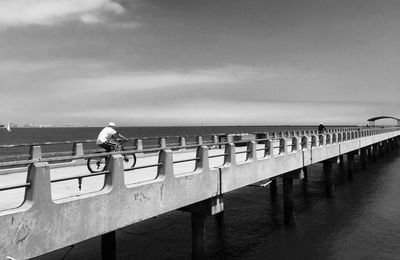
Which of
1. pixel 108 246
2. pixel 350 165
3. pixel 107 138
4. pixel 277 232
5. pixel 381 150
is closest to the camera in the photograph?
pixel 107 138

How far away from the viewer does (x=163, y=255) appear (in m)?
14.8

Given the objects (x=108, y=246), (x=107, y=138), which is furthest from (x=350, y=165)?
(x=107, y=138)

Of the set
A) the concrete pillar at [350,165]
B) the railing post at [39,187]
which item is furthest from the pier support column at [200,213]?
the concrete pillar at [350,165]

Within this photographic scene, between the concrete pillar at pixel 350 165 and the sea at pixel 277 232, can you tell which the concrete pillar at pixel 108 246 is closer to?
the sea at pixel 277 232

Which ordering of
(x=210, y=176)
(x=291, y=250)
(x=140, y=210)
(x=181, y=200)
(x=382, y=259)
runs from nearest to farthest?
(x=140, y=210)
(x=181, y=200)
(x=210, y=176)
(x=382, y=259)
(x=291, y=250)

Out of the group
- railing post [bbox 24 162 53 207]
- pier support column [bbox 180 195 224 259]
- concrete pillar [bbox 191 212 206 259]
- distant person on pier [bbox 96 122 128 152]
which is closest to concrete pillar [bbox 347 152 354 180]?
pier support column [bbox 180 195 224 259]

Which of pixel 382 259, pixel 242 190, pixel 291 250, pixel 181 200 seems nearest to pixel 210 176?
pixel 181 200

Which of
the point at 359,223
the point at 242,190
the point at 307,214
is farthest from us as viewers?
the point at 242,190

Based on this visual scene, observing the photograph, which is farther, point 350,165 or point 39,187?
point 350,165

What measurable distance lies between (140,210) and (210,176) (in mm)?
3130

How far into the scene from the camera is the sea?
1488 cm

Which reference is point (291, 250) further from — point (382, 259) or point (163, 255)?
point (163, 255)

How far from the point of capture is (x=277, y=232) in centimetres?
1750

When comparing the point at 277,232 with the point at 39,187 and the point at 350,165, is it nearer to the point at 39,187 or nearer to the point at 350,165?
the point at 39,187
